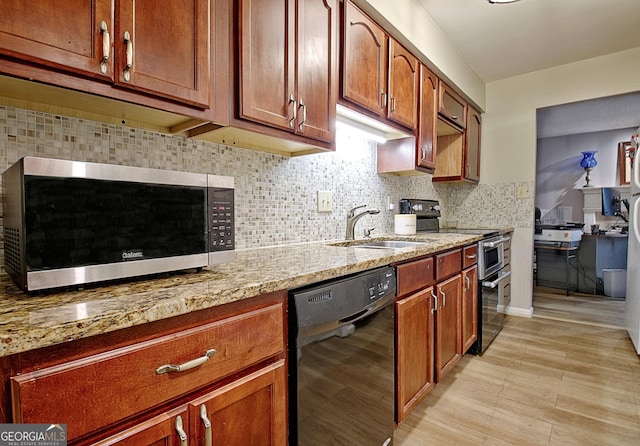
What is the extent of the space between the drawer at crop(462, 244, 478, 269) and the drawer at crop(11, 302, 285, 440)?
1.68 m

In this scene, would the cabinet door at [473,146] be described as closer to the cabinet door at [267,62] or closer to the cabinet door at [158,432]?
the cabinet door at [267,62]

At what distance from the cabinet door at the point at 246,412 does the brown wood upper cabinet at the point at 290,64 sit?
0.84 m

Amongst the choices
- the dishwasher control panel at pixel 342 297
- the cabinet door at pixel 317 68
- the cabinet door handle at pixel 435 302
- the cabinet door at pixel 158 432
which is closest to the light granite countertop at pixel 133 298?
the dishwasher control panel at pixel 342 297

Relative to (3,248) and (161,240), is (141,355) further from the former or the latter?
(3,248)

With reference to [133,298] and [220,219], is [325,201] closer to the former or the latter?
[220,219]

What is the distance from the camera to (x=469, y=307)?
2227 millimetres

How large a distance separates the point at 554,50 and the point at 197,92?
123 inches

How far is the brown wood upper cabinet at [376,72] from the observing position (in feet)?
5.27

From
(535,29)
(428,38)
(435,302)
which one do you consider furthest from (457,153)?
(435,302)

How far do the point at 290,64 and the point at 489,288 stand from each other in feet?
6.96

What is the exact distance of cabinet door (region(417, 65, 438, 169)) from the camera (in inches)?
89.1

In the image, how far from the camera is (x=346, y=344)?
1110 millimetres

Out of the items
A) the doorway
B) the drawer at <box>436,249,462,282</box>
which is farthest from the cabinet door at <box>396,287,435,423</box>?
the doorway

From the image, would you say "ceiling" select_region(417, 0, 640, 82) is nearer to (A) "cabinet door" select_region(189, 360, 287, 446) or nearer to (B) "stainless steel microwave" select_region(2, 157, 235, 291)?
(B) "stainless steel microwave" select_region(2, 157, 235, 291)
